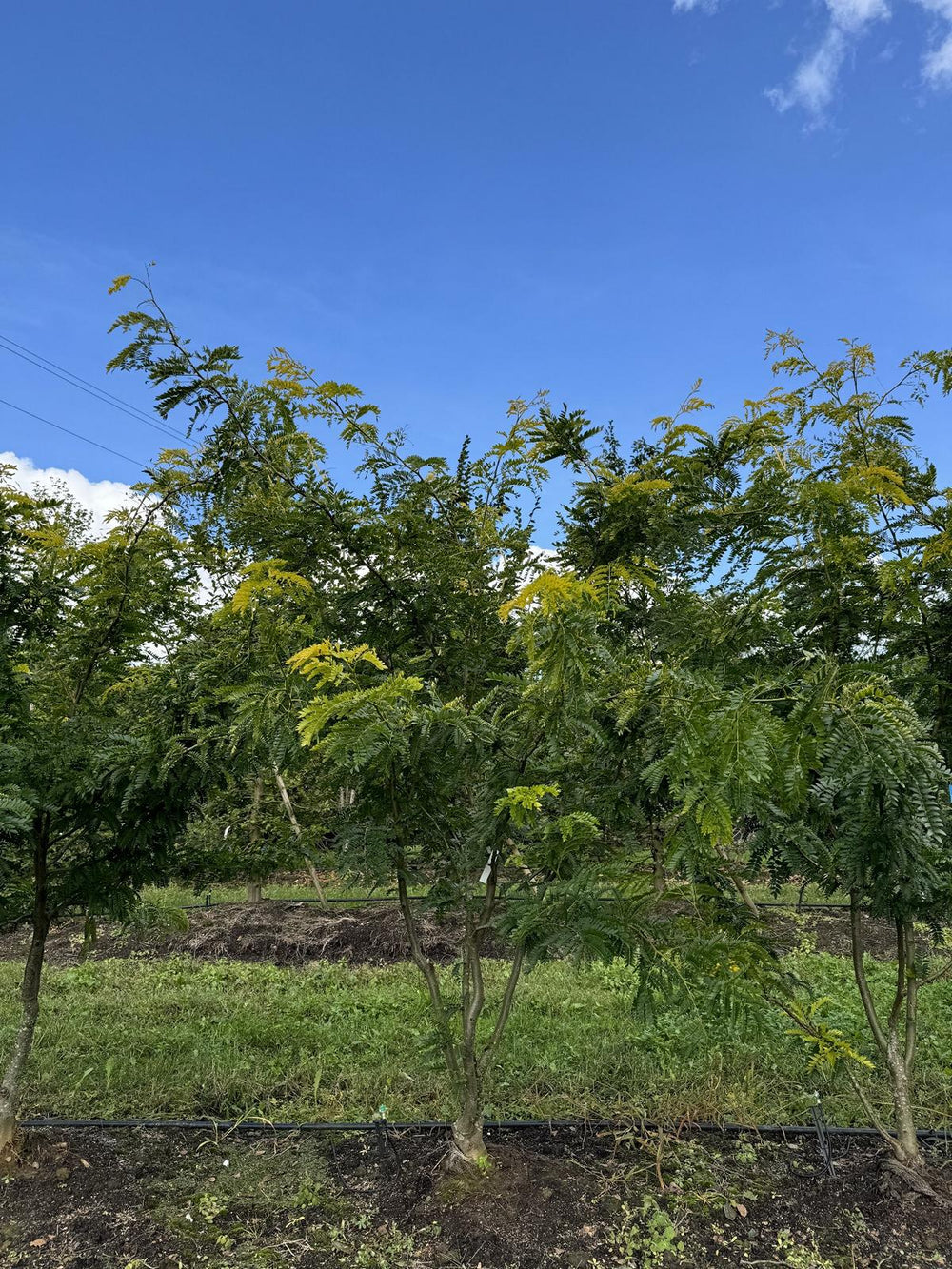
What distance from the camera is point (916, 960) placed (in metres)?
3.16

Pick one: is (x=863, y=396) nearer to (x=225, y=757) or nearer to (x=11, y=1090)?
(x=225, y=757)

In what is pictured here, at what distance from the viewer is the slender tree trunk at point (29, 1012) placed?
10.4 ft

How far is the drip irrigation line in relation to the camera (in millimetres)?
3379

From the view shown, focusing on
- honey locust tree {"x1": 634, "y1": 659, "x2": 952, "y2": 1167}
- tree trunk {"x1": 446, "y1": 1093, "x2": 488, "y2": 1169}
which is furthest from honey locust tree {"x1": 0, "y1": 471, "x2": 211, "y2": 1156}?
honey locust tree {"x1": 634, "y1": 659, "x2": 952, "y2": 1167}

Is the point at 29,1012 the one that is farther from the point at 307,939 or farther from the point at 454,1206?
the point at 307,939

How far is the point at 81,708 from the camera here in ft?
10.8

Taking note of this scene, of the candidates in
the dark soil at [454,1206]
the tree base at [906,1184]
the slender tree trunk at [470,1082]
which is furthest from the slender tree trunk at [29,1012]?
the tree base at [906,1184]

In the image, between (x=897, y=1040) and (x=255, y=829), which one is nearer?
(x=897, y=1040)

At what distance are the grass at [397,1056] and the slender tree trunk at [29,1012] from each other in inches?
23.4

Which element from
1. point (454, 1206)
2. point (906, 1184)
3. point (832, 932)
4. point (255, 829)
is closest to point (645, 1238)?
point (454, 1206)

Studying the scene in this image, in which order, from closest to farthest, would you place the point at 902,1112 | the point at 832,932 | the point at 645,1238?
1. the point at 645,1238
2. the point at 902,1112
3. the point at 832,932

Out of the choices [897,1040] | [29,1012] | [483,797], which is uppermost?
[483,797]

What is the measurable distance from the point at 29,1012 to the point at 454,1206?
6.41 ft

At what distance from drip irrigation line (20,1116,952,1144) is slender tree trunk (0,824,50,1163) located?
1.24 feet
